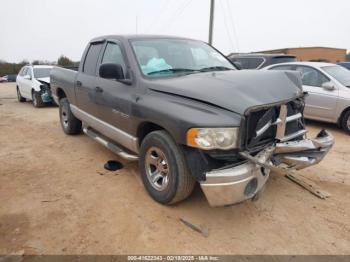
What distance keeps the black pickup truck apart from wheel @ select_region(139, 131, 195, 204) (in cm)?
1

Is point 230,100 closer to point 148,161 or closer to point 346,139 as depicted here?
point 148,161

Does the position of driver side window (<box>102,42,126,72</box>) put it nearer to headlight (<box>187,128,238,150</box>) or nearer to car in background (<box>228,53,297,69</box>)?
headlight (<box>187,128,238,150</box>)

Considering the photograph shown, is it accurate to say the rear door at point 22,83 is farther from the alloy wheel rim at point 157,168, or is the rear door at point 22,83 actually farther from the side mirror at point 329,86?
the side mirror at point 329,86

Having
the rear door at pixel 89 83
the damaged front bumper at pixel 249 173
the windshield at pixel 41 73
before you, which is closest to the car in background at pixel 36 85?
the windshield at pixel 41 73

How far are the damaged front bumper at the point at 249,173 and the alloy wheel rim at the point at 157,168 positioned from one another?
0.65 metres

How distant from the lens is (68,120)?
625 cm

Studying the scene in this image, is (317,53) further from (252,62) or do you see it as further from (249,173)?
(249,173)

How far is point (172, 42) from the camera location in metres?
4.20

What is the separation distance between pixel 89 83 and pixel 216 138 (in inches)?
109

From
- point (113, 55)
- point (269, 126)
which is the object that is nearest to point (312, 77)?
point (269, 126)

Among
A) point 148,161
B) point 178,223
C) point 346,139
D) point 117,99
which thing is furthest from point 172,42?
point 346,139

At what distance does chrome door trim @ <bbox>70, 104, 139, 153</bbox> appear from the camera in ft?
12.2

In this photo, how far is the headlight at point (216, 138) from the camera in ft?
8.55

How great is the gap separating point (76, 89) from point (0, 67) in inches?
1533
